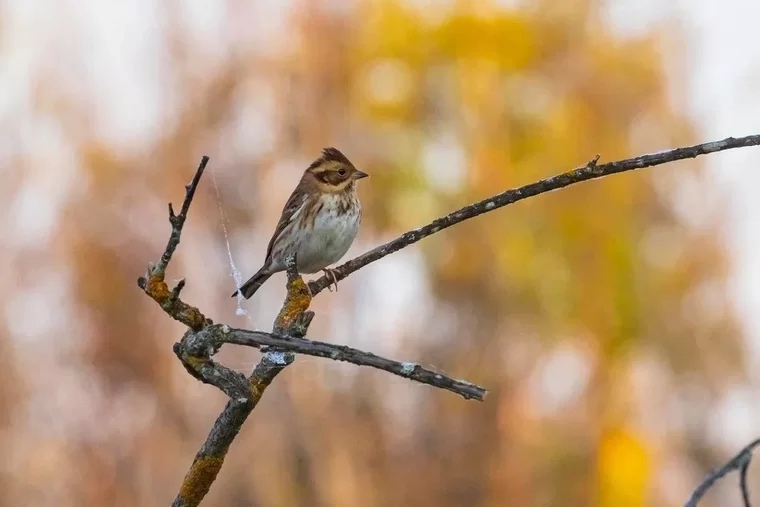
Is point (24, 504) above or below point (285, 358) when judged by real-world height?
above

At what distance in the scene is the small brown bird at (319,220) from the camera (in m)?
4.40

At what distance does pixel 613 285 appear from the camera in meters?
14.8

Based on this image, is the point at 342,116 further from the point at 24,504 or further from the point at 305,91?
the point at 24,504

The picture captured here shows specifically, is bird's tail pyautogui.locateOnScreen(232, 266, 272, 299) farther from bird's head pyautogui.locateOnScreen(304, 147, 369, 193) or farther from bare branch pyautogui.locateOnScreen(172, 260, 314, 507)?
bare branch pyautogui.locateOnScreen(172, 260, 314, 507)

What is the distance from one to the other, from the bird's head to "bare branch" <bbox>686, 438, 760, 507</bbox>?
3154mm

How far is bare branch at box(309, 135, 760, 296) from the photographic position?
1523 millimetres

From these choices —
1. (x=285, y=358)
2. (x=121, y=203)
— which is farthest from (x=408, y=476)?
(x=285, y=358)

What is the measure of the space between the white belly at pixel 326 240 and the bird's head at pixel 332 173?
7.2 inches

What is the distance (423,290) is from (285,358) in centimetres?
1180

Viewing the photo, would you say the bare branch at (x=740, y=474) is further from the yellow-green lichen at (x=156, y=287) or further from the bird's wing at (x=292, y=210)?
the bird's wing at (x=292, y=210)

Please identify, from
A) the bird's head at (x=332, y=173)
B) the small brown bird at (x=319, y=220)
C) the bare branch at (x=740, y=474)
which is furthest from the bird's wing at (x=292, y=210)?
the bare branch at (x=740, y=474)

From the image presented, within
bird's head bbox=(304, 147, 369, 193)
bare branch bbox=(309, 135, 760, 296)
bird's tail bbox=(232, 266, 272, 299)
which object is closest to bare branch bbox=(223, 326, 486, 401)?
bare branch bbox=(309, 135, 760, 296)

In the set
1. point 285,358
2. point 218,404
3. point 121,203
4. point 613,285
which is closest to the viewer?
point 285,358

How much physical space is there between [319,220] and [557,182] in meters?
2.83
